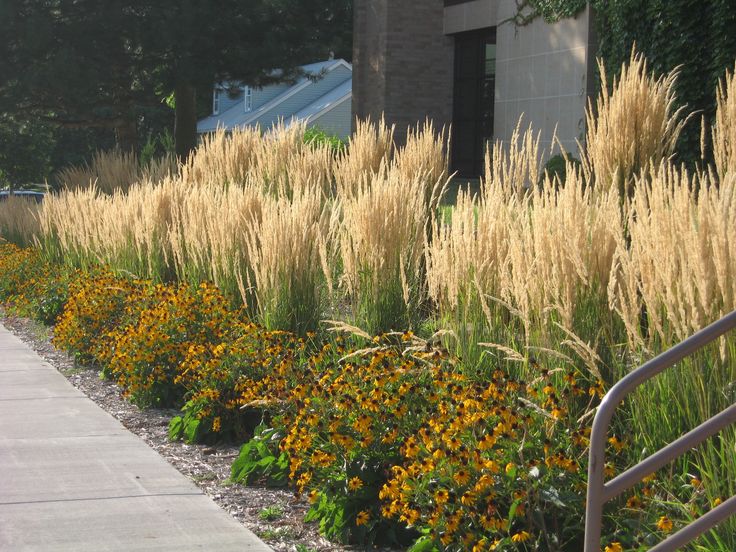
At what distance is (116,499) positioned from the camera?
5.66 m

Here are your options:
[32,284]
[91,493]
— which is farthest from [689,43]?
[91,493]

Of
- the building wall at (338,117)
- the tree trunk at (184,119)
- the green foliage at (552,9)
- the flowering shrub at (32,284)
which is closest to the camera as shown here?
the flowering shrub at (32,284)

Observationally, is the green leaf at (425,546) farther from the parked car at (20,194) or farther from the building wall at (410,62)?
the building wall at (410,62)

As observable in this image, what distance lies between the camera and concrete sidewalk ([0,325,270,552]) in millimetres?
5047

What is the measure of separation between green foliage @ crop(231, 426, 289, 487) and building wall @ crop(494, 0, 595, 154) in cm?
1144

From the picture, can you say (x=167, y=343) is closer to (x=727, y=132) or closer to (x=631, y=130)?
(x=631, y=130)

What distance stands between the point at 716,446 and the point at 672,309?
636 millimetres

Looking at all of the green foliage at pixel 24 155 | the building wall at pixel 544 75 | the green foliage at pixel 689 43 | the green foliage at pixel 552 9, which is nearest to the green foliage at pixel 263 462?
the green foliage at pixel 689 43

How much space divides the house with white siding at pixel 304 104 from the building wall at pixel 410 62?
53.8 ft

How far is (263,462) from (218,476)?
0.39 meters

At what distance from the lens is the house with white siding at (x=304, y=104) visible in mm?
43969

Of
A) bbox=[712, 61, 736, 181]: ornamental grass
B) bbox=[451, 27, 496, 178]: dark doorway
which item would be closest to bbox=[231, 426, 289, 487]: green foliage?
bbox=[712, 61, 736, 181]: ornamental grass

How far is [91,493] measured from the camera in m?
5.77

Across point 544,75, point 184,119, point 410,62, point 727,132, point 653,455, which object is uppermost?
point 410,62
